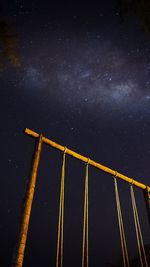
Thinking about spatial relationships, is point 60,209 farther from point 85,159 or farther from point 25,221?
point 85,159

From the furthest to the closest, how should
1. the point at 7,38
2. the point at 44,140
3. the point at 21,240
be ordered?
the point at 44,140, the point at 21,240, the point at 7,38

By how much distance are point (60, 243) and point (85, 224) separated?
1.94ft

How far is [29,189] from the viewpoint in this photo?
3.77 m

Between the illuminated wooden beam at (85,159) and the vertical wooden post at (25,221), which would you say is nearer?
the vertical wooden post at (25,221)

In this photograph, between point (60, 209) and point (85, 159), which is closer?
point (60, 209)

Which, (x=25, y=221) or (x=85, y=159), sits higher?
(x=85, y=159)

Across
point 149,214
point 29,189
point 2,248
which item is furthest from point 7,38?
point 2,248

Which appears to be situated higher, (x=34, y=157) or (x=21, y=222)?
(x=34, y=157)

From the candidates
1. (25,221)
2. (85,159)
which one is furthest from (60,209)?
(85,159)

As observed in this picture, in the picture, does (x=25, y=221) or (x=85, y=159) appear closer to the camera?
(x=25, y=221)

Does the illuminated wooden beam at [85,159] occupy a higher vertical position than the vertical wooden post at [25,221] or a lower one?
higher

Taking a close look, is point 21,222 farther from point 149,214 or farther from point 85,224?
point 149,214

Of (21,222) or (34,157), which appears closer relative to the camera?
(21,222)

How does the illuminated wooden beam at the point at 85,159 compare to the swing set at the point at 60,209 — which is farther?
the illuminated wooden beam at the point at 85,159
